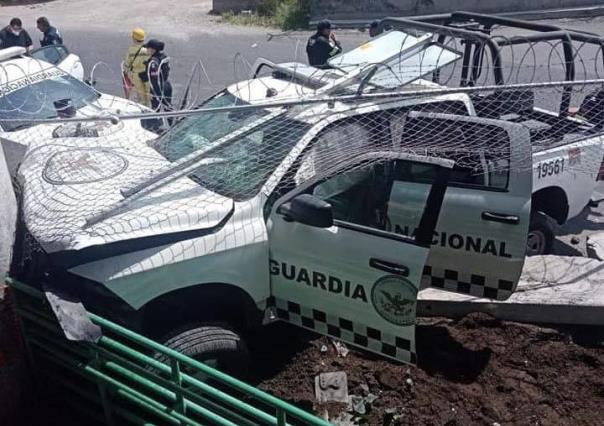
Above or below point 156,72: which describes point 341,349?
below

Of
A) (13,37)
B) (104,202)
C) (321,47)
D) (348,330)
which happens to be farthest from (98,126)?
(13,37)

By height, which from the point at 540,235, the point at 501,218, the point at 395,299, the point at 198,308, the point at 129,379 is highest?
the point at 501,218

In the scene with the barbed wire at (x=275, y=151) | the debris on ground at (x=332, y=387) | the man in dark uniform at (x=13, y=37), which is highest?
the barbed wire at (x=275, y=151)

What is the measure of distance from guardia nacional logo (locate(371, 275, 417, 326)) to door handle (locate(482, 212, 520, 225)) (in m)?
0.98

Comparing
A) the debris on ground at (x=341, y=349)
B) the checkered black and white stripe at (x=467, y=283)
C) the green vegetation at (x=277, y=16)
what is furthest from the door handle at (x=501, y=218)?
the green vegetation at (x=277, y=16)

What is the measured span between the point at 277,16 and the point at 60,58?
9.54 meters

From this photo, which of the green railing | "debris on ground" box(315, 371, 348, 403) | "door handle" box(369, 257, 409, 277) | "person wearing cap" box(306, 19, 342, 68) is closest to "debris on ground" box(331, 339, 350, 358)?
"debris on ground" box(315, 371, 348, 403)

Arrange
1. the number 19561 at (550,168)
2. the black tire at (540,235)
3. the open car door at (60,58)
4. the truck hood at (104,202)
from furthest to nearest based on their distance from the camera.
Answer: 1. the open car door at (60,58)
2. the black tire at (540,235)
3. the number 19561 at (550,168)
4. the truck hood at (104,202)

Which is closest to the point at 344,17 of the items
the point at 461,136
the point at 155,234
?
the point at 461,136

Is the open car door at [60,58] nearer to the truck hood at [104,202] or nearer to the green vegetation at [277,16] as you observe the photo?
the truck hood at [104,202]

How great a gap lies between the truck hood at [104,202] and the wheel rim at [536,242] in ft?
10.2

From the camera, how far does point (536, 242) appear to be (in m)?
6.43

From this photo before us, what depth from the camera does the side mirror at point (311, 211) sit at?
4340mm

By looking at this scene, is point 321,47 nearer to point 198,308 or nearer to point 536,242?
point 536,242
